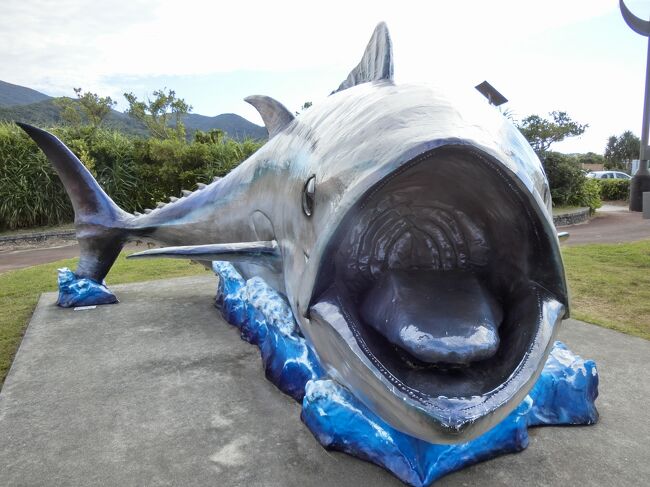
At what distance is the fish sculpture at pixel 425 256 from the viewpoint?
5.75ft

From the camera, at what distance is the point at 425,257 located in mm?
2490

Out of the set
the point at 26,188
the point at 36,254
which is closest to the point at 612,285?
the point at 36,254

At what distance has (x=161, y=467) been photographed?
2826 millimetres

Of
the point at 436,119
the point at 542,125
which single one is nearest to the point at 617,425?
the point at 436,119

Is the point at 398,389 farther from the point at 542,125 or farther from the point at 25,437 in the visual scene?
the point at 542,125

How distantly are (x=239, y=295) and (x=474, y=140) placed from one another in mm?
3860

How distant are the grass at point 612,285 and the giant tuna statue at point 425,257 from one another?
11.4ft

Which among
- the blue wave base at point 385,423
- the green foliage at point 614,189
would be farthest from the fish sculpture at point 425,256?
the green foliage at point 614,189

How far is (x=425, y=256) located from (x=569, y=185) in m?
19.9

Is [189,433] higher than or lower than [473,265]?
lower

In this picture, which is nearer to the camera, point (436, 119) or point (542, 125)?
point (436, 119)

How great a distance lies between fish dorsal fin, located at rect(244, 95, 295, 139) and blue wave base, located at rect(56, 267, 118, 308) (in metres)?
3.10

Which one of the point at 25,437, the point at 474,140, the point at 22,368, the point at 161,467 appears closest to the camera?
the point at 474,140

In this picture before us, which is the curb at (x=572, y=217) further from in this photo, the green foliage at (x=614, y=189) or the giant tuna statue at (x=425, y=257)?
the giant tuna statue at (x=425, y=257)
